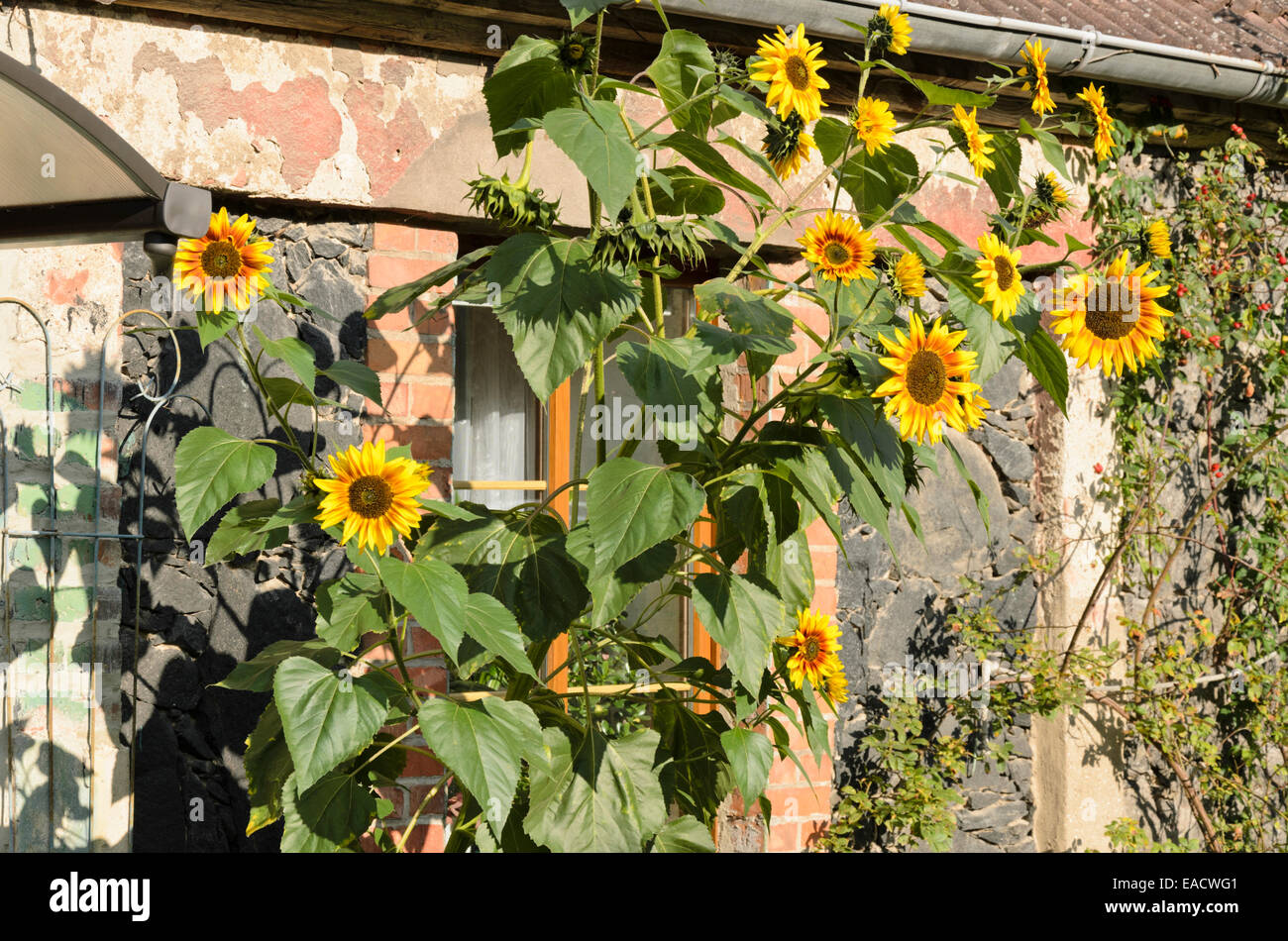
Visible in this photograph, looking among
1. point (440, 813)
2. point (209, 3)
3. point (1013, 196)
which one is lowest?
point (440, 813)

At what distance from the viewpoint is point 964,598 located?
12.3 feet

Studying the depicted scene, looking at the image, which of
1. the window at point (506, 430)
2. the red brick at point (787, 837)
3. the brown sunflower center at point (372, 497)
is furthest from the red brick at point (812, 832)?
the brown sunflower center at point (372, 497)

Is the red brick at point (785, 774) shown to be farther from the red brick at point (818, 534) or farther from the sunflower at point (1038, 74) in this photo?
the sunflower at point (1038, 74)

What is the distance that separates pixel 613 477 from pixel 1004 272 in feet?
2.44

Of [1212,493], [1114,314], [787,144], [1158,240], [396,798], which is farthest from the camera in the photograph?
[1212,493]

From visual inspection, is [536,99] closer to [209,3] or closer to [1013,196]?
[1013,196]

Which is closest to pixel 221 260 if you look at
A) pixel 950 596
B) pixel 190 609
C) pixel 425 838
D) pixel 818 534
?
pixel 190 609

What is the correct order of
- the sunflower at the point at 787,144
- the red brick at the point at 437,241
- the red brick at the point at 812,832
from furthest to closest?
the red brick at the point at 812,832 < the red brick at the point at 437,241 < the sunflower at the point at 787,144

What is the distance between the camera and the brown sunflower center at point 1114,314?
83.2 inches

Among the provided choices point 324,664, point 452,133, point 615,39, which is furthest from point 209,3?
point 324,664

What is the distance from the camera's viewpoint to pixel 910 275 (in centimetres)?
214

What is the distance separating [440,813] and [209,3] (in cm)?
206

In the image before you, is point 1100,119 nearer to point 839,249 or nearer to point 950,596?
point 839,249

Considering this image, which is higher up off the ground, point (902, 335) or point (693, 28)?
point (693, 28)
